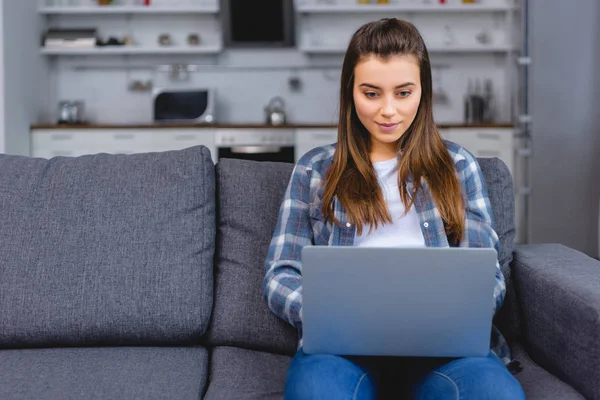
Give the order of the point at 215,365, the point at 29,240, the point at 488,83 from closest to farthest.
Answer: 1. the point at 215,365
2. the point at 29,240
3. the point at 488,83

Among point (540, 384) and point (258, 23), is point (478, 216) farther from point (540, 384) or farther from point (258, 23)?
point (258, 23)

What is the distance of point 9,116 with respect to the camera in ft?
15.8

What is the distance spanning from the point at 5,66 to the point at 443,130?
2725 mm

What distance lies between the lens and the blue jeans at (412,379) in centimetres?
129

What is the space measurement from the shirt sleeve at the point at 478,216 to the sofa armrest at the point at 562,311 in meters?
0.08

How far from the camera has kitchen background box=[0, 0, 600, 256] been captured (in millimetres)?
4582

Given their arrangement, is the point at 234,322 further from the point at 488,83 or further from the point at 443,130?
the point at 488,83

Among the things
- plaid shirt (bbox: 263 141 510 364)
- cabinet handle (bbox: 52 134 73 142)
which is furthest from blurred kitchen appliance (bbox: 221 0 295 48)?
plaid shirt (bbox: 263 141 510 364)

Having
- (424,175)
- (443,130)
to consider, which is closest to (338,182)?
(424,175)

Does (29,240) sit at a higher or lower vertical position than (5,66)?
lower

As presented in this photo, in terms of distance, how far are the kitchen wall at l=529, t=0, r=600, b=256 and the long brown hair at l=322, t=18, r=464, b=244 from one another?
297 centimetres

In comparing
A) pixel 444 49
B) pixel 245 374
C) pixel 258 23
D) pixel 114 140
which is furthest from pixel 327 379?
pixel 258 23

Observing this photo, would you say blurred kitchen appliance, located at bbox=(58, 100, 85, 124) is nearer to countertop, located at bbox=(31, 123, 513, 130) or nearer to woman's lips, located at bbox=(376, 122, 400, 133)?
countertop, located at bbox=(31, 123, 513, 130)

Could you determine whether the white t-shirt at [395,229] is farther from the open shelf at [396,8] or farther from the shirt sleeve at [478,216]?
the open shelf at [396,8]
